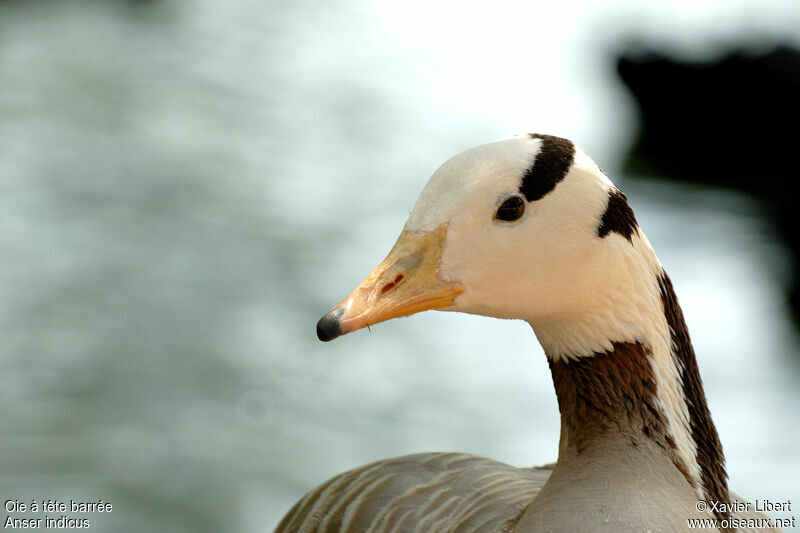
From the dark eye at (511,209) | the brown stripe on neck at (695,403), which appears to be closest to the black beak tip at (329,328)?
the dark eye at (511,209)

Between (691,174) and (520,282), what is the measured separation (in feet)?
15.9

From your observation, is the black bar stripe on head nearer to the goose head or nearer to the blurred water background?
the goose head

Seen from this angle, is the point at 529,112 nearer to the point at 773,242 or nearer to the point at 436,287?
the point at 773,242

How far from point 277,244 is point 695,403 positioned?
3.61 metres

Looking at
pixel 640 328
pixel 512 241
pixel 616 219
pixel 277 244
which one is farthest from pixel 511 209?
pixel 277 244

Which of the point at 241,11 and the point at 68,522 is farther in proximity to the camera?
the point at 241,11

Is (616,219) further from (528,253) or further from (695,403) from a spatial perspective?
(695,403)

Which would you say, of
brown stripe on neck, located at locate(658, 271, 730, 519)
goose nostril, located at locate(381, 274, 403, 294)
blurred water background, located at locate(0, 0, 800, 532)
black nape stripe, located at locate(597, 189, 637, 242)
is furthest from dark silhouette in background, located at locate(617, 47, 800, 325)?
goose nostril, located at locate(381, 274, 403, 294)

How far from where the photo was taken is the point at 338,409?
4.19 m

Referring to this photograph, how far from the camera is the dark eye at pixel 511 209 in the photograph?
1.71 m

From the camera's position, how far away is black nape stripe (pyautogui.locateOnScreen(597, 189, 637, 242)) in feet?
5.72

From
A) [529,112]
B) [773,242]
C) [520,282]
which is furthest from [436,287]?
[529,112]

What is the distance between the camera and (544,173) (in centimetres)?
172

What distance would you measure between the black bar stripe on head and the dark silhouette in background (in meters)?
4.48
